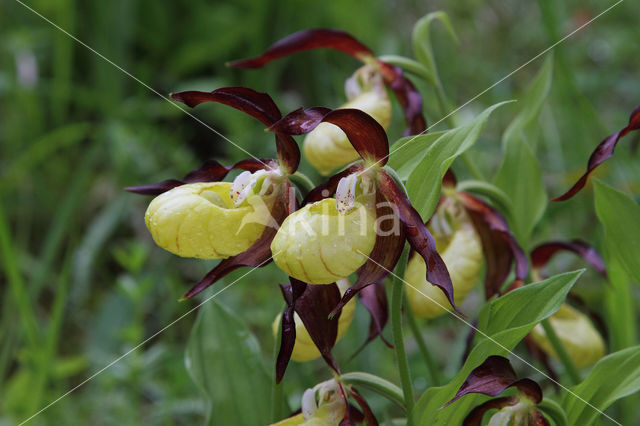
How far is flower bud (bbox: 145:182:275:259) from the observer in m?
0.61

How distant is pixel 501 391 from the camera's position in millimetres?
568

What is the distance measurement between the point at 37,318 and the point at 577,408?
A: 5.16ft

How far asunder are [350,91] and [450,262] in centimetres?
32

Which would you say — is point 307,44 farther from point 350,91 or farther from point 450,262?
point 450,262

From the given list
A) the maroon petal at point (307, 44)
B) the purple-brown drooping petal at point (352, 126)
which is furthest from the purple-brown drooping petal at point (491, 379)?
the maroon petal at point (307, 44)

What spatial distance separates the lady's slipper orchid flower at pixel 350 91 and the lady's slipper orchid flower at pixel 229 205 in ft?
0.50

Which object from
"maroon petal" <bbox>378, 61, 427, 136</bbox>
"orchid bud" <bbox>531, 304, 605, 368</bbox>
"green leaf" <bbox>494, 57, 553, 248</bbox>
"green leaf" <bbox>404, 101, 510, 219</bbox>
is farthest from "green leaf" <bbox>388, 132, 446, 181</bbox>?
"orchid bud" <bbox>531, 304, 605, 368</bbox>

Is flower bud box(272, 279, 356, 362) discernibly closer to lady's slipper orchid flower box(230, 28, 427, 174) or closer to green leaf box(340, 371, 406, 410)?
green leaf box(340, 371, 406, 410)

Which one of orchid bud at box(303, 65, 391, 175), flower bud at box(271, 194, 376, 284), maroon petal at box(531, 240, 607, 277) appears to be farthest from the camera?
maroon petal at box(531, 240, 607, 277)

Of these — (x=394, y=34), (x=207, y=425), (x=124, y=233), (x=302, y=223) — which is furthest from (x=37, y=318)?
(x=394, y=34)

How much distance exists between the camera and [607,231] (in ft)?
2.53

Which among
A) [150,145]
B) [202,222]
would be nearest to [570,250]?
[202,222]

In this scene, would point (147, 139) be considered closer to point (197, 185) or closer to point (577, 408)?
point (197, 185)

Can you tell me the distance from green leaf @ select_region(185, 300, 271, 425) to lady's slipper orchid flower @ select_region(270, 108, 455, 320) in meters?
0.31
